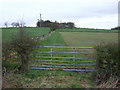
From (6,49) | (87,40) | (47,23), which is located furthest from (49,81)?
(47,23)

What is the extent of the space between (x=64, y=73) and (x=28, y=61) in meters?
1.83

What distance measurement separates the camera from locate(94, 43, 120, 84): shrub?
20.7ft

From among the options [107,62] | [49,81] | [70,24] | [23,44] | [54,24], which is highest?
[70,24]

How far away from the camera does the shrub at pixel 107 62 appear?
6312 millimetres

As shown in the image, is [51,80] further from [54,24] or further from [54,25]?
[54,25]

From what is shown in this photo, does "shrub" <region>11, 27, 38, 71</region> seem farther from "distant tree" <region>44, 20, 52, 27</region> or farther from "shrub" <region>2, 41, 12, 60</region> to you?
"distant tree" <region>44, 20, 52, 27</region>

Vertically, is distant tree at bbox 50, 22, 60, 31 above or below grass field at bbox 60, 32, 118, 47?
above

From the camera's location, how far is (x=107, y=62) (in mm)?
6605

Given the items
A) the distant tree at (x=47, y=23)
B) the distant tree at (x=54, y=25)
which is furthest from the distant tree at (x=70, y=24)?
the distant tree at (x=47, y=23)

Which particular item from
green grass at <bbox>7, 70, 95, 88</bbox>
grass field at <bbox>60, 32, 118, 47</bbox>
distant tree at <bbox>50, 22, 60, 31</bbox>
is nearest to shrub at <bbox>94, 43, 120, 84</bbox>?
green grass at <bbox>7, 70, 95, 88</bbox>

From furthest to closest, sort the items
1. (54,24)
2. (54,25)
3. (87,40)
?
(54,25) → (54,24) → (87,40)

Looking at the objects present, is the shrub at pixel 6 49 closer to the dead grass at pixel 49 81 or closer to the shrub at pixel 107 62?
the dead grass at pixel 49 81

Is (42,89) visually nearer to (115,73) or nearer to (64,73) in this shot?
(64,73)

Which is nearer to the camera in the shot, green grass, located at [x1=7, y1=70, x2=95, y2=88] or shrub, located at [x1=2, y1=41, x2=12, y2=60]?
green grass, located at [x1=7, y1=70, x2=95, y2=88]
